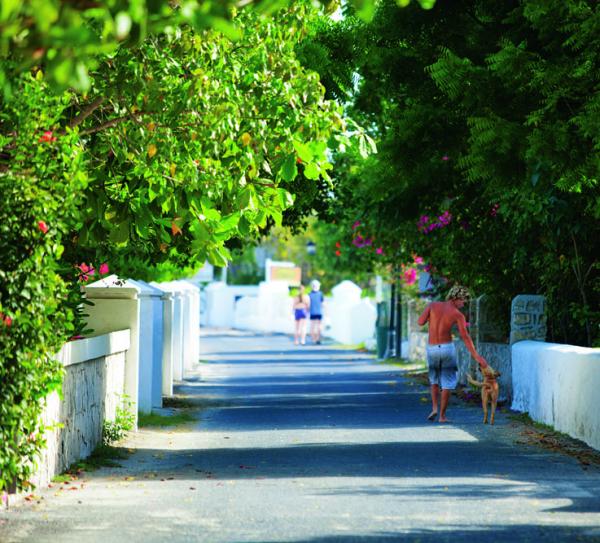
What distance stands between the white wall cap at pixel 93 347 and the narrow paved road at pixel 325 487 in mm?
1036

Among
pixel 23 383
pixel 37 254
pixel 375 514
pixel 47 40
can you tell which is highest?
pixel 47 40

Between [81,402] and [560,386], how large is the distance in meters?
5.83

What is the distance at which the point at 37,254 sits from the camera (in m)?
9.20

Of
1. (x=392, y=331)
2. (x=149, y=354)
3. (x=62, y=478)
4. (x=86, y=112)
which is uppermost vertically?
(x=86, y=112)

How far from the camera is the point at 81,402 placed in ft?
41.7

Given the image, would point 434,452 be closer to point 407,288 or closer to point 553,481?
point 553,481

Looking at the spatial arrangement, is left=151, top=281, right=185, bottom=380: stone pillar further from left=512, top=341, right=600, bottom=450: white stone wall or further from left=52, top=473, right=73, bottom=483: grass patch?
left=52, top=473, right=73, bottom=483: grass patch

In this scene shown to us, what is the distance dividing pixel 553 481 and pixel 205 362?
23952mm

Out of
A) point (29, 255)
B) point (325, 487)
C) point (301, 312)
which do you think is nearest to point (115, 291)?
point (325, 487)

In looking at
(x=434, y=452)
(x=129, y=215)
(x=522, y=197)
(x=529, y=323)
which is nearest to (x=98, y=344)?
(x=129, y=215)

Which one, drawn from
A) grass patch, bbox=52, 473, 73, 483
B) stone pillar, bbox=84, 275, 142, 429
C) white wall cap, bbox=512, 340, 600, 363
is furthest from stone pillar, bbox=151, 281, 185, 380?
grass patch, bbox=52, 473, 73, 483

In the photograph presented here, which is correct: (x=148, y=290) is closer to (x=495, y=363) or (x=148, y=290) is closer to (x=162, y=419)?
(x=162, y=419)

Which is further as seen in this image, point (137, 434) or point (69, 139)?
point (137, 434)

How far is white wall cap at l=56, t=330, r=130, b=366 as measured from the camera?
11.8 m
